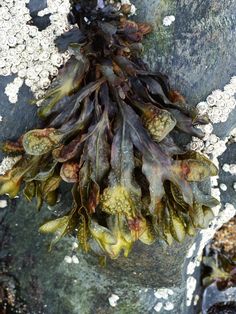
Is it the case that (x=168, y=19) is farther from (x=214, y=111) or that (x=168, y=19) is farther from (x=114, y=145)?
(x=114, y=145)

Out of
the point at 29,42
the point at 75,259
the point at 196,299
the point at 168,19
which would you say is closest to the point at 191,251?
the point at 196,299

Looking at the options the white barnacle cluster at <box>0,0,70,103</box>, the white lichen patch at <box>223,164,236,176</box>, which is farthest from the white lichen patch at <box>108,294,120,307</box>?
the white barnacle cluster at <box>0,0,70,103</box>

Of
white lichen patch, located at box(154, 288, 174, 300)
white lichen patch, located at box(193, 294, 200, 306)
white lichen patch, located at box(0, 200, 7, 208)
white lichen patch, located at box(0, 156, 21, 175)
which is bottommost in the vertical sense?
white lichen patch, located at box(193, 294, 200, 306)

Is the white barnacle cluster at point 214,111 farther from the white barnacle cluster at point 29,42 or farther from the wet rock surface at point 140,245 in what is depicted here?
the white barnacle cluster at point 29,42

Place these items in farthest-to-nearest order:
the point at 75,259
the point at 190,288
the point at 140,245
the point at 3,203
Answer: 1. the point at 190,288
2. the point at 75,259
3. the point at 3,203
4. the point at 140,245

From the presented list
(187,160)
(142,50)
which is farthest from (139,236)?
(142,50)

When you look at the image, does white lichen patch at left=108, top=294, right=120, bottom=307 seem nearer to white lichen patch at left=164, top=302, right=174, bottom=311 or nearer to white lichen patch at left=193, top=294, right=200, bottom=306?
white lichen patch at left=164, top=302, right=174, bottom=311
